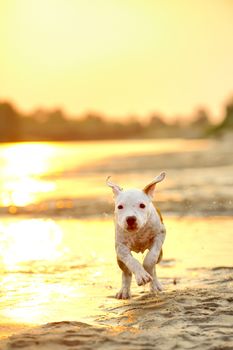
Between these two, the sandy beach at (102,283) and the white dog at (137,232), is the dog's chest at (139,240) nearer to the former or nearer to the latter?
the white dog at (137,232)

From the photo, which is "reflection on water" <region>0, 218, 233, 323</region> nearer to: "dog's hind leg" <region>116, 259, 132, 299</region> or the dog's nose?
"dog's hind leg" <region>116, 259, 132, 299</region>

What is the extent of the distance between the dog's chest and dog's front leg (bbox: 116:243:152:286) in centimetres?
9

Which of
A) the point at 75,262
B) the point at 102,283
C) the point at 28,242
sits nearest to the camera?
the point at 102,283

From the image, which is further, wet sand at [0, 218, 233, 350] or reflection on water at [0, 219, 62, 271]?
reflection on water at [0, 219, 62, 271]

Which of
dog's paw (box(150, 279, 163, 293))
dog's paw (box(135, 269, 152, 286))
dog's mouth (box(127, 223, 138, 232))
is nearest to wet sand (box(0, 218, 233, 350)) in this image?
dog's paw (box(150, 279, 163, 293))

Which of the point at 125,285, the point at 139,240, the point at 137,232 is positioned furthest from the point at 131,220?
the point at 125,285

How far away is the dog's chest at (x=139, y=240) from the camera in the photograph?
8547 mm

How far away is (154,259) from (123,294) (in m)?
0.51

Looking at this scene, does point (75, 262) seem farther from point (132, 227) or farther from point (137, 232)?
point (132, 227)

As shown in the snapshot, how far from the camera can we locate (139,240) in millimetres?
8641

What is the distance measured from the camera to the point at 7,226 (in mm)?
15102

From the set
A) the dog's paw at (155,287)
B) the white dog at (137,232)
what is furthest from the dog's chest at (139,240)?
the dog's paw at (155,287)

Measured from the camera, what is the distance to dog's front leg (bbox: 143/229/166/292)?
853cm

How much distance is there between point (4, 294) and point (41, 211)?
949 cm
